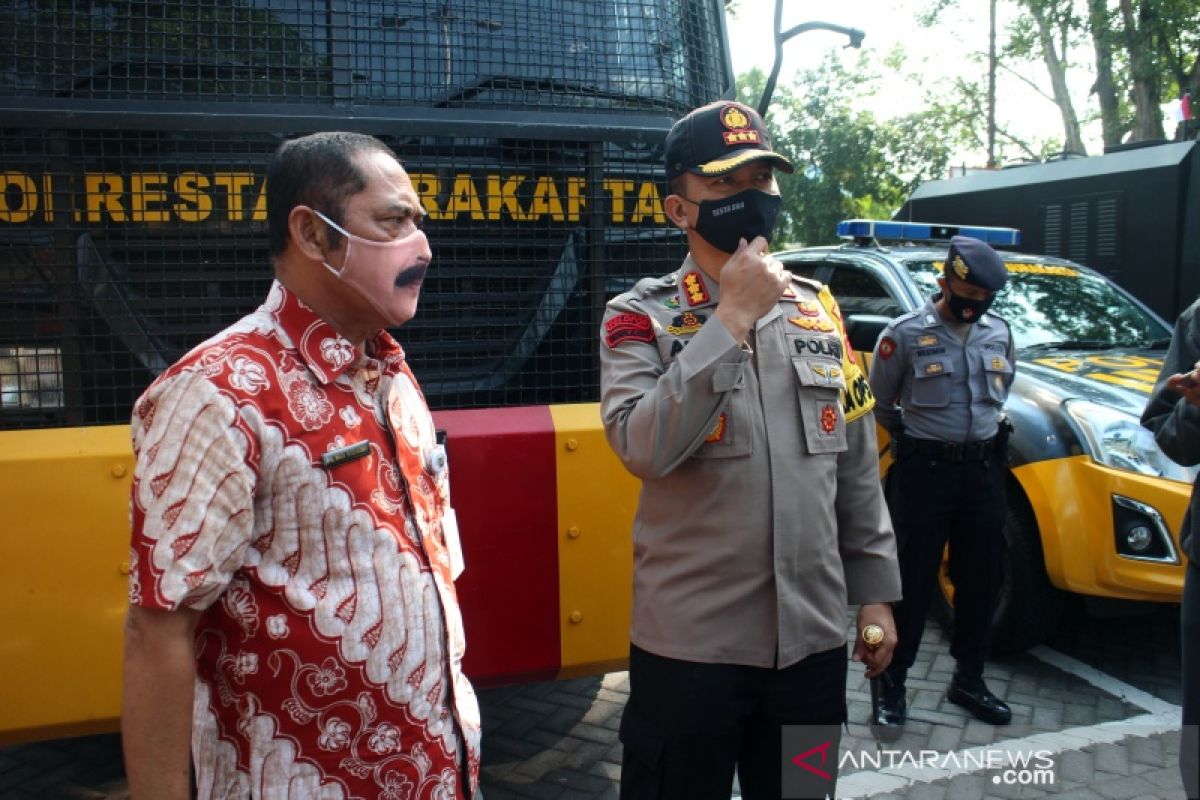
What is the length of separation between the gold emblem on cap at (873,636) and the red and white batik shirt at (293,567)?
0.96 meters

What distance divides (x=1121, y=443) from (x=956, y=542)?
80 centimetres

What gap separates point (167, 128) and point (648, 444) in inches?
65.5

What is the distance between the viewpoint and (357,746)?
1585 mm

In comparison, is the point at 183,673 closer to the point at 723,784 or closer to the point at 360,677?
the point at 360,677

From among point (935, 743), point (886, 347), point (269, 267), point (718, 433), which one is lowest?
point (935, 743)

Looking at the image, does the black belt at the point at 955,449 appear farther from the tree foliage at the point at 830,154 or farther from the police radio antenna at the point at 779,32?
the tree foliage at the point at 830,154

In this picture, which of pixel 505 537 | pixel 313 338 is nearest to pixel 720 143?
pixel 313 338

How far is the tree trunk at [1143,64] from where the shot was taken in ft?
48.1

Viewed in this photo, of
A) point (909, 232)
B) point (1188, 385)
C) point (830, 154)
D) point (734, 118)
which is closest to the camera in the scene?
point (734, 118)

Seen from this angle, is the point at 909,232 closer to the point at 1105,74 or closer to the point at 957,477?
the point at 957,477

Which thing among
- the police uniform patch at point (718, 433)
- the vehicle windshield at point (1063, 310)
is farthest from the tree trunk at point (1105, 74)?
the police uniform patch at point (718, 433)

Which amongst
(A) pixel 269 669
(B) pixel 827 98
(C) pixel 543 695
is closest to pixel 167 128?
(A) pixel 269 669

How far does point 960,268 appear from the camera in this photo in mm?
3938

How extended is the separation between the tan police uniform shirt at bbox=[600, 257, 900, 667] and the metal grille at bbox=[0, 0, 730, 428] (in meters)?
1.04
